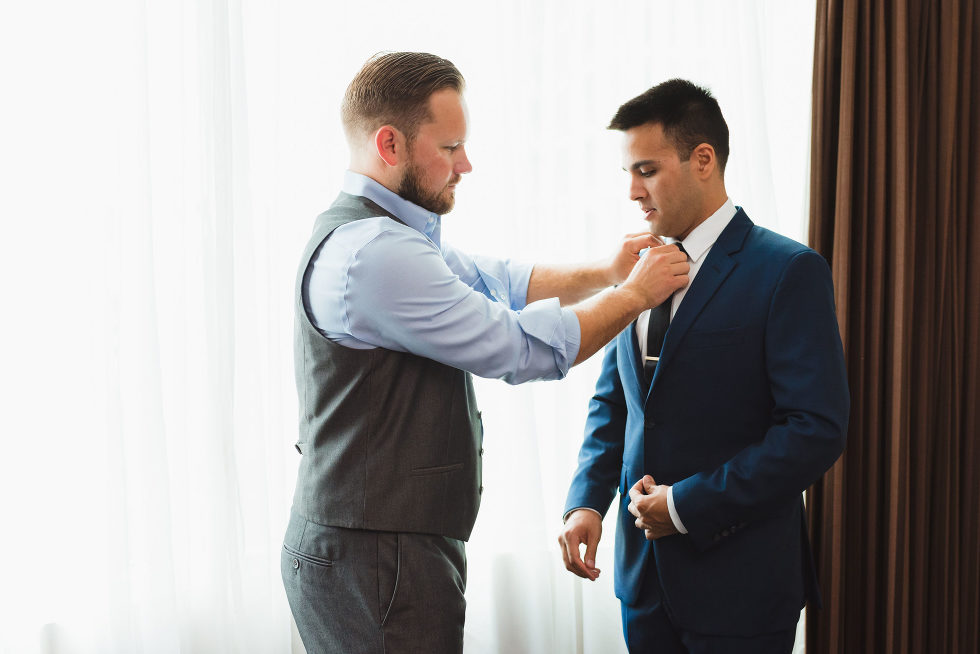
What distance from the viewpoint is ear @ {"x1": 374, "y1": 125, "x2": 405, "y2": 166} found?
1.46 metres

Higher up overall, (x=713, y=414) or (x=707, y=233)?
(x=707, y=233)

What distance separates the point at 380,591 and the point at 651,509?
20.8 inches

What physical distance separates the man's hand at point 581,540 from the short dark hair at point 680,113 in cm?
78

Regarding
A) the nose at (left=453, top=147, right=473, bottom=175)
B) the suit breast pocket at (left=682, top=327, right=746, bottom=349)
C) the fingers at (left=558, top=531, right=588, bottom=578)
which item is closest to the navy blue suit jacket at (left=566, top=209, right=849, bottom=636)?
the suit breast pocket at (left=682, top=327, right=746, bottom=349)

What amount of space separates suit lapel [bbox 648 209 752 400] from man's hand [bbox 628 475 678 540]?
174mm

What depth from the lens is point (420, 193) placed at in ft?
4.93

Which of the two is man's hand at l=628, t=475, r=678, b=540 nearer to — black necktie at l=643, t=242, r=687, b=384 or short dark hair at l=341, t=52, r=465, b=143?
black necktie at l=643, t=242, r=687, b=384

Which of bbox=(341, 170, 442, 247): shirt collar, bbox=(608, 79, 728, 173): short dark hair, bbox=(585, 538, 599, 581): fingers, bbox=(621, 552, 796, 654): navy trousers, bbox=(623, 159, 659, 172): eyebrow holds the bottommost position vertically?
A: bbox=(621, 552, 796, 654): navy trousers

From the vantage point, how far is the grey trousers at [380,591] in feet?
4.53

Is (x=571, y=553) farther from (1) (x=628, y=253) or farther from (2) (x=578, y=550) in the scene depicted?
(1) (x=628, y=253)

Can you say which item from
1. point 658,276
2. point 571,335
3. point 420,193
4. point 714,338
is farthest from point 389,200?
point 714,338

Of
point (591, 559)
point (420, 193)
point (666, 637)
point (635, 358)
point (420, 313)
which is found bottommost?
point (666, 637)

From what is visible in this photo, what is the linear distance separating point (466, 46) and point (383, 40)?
0.25 metres

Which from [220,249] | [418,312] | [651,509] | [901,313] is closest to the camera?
[418,312]
